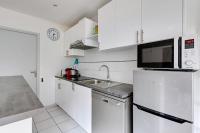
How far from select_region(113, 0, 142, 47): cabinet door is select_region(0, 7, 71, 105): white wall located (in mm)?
2021

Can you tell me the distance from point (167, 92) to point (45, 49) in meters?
2.80

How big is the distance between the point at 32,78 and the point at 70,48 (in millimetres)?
1232

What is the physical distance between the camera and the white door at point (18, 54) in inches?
93.8

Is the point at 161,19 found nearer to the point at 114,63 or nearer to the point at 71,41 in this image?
the point at 114,63

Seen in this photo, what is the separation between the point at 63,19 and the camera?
2732mm

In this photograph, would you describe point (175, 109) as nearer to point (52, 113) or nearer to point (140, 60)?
point (140, 60)

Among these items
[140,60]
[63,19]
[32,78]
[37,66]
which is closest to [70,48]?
[63,19]

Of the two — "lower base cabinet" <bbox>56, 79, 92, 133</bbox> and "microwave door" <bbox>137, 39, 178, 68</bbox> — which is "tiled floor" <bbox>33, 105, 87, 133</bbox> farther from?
"microwave door" <bbox>137, 39, 178, 68</bbox>

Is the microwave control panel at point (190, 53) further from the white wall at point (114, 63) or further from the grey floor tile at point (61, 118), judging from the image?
the grey floor tile at point (61, 118)

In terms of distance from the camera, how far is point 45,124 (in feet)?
6.78

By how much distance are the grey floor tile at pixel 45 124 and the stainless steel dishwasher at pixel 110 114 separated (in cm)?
95

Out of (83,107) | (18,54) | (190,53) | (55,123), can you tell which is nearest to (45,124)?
(55,123)

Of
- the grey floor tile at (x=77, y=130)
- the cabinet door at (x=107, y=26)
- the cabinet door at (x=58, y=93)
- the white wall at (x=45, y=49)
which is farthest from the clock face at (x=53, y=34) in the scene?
the grey floor tile at (x=77, y=130)

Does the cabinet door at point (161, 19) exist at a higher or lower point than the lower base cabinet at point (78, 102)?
higher
